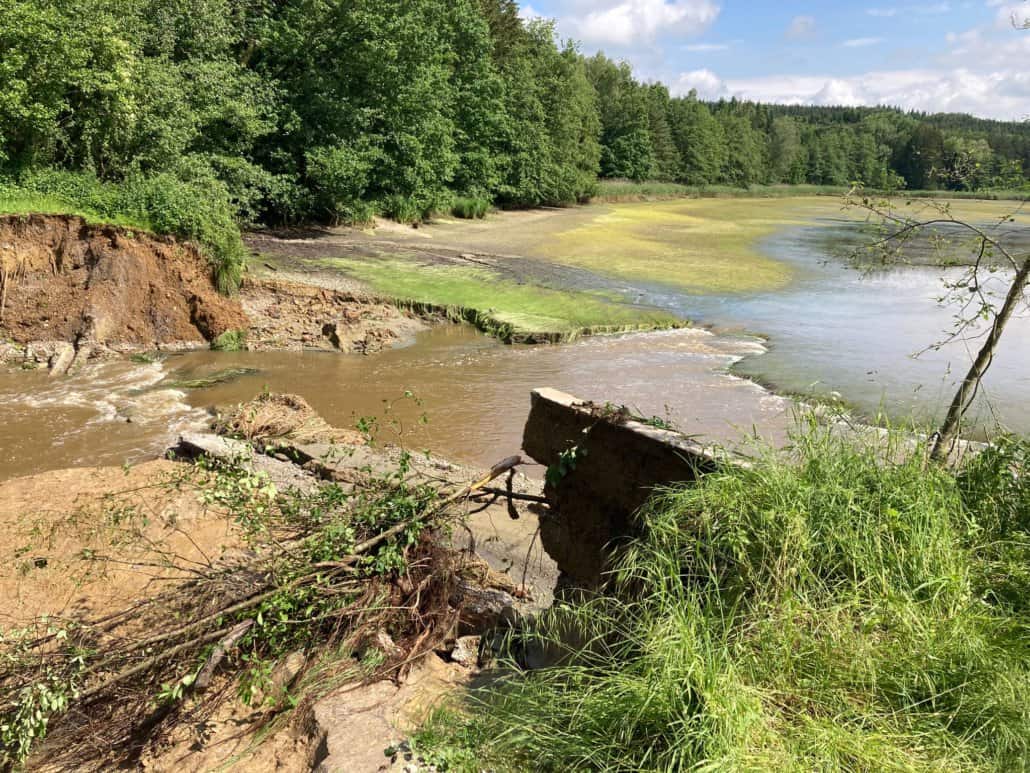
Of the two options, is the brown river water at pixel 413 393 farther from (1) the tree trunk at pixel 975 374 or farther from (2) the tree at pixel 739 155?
Result: (2) the tree at pixel 739 155

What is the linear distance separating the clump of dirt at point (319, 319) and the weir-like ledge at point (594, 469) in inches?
413

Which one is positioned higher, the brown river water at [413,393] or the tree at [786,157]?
the tree at [786,157]

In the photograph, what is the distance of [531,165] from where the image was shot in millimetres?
43031

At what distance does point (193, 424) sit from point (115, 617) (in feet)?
21.2

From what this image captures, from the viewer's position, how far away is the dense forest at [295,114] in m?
14.4

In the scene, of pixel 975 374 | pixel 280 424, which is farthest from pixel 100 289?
pixel 975 374

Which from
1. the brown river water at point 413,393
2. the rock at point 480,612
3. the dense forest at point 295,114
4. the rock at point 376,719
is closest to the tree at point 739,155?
the dense forest at point 295,114

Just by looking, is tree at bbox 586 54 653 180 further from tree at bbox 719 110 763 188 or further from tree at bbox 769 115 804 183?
tree at bbox 769 115 804 183

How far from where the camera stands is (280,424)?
9523mm

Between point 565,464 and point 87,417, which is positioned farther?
point 87,417

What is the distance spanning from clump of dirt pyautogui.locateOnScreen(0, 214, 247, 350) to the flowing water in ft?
3.34

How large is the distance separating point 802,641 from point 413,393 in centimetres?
853

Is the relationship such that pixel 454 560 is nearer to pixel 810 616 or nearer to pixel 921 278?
pixel 810 616

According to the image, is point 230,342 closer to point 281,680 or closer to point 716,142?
point 281,680
